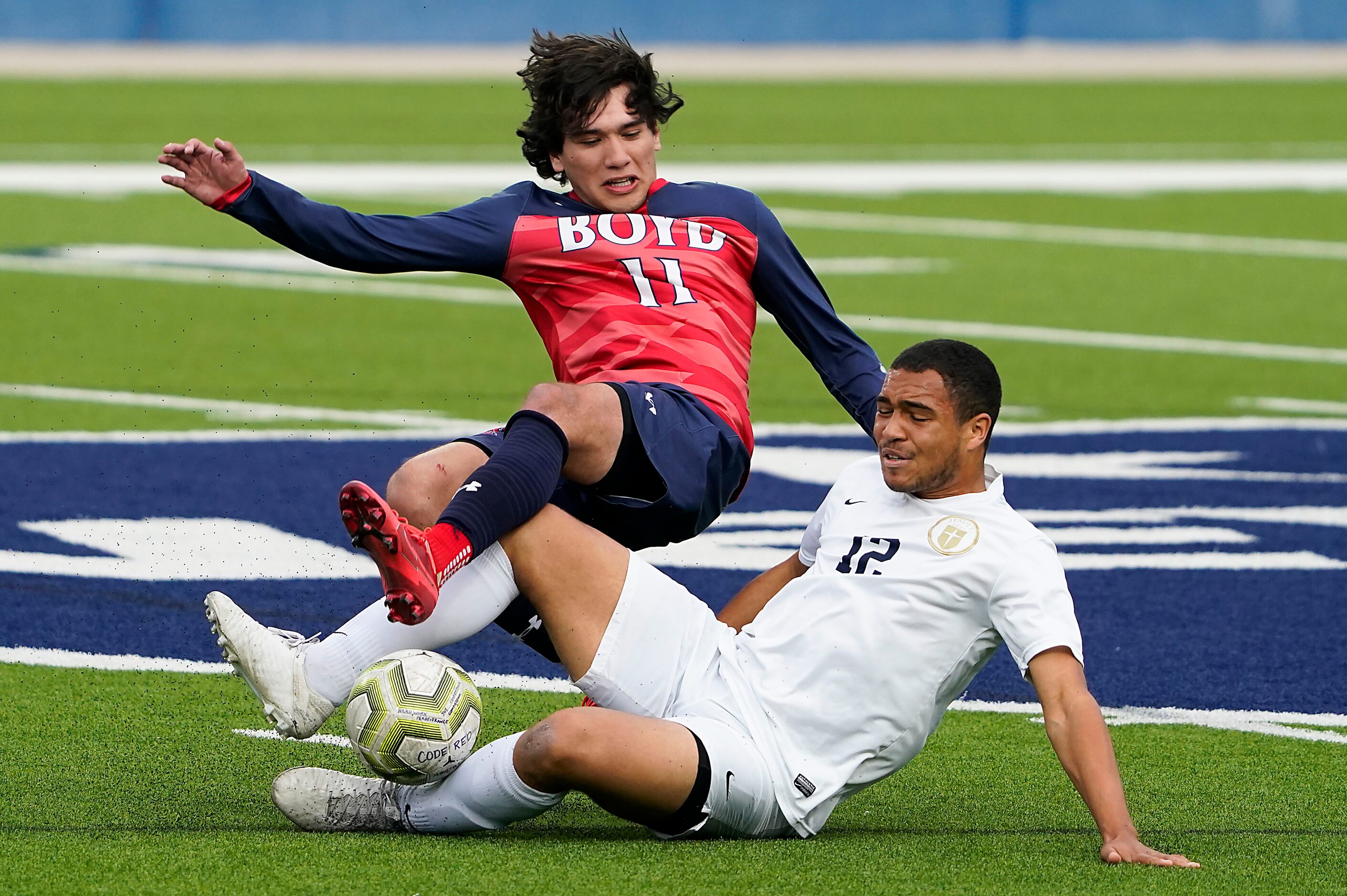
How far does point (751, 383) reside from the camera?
38.7ft

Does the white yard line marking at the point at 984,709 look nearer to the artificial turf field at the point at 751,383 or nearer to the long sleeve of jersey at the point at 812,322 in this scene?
the artificial turf field at the point at 751,383

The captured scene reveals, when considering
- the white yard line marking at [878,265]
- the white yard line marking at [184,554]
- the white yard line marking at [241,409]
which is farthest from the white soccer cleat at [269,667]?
the white yard line marking at [878,265]

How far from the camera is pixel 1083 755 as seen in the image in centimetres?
455

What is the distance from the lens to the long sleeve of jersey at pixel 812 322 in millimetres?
5758

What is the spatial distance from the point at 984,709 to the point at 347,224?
2206 millimetres

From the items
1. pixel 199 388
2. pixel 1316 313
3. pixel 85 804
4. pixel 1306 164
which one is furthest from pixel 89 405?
pixel 1306 164

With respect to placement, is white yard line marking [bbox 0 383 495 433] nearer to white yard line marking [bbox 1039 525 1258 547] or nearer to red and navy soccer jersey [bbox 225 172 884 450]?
white yard line marking [bbox 1039 525 1258 547]

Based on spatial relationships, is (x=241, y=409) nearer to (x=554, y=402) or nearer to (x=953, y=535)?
(x=554, y=402)

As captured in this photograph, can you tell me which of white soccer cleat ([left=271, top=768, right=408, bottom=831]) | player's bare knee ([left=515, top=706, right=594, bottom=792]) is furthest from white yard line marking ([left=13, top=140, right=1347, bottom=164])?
player's bare knee ([left=515, top=706, right=594, bottom=792])

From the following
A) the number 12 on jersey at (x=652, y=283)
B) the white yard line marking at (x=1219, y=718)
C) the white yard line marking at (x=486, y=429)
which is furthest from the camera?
the white yard line marking at (x=486, y=429)

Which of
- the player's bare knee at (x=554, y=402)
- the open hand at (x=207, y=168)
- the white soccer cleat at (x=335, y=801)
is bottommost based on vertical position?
the white soccer cleat at (x=335, y=801)

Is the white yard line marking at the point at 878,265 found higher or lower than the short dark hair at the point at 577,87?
lower

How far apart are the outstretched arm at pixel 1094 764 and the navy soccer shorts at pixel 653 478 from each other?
109cm

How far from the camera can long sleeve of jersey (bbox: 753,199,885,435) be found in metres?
5.76
